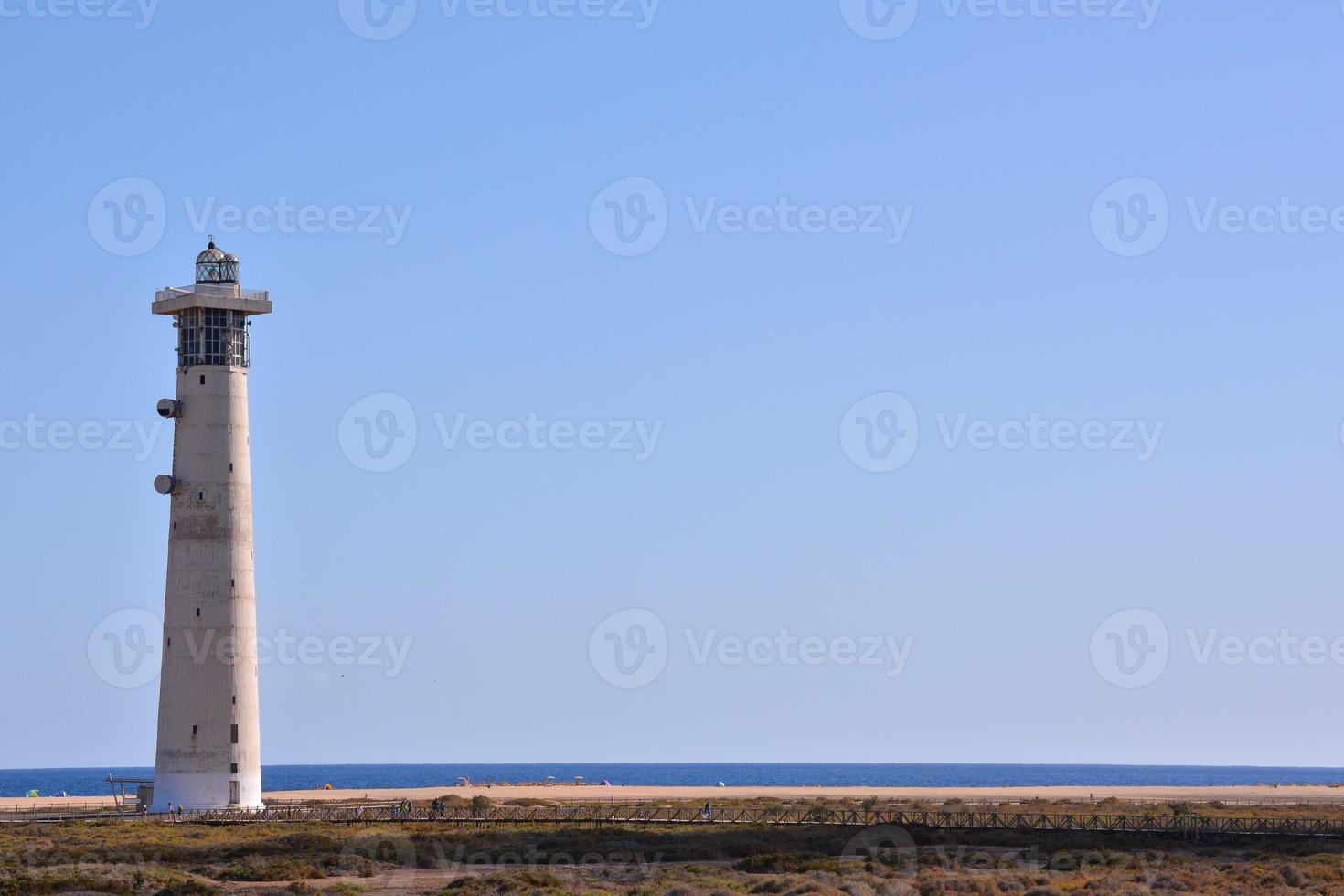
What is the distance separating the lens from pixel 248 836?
63.4 meters

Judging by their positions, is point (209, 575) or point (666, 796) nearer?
point (209, 575)

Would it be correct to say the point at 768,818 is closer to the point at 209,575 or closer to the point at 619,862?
the point at 619,862

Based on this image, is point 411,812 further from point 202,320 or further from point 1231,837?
point 1231,837

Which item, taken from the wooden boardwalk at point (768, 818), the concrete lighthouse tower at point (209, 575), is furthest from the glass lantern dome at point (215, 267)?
the wooden boardwalk at point (768, 818)

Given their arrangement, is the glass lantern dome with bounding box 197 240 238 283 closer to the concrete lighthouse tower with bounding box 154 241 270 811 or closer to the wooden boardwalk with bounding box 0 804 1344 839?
the concrete lighthouse tower with bounding box 154 241 270 811

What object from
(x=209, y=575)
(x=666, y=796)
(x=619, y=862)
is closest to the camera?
(x=619, y=862)

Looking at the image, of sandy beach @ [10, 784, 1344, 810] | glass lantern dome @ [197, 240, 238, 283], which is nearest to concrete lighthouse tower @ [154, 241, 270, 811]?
glass lantern dome @ [197, 240, 238, 283]

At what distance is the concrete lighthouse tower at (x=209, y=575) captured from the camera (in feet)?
231

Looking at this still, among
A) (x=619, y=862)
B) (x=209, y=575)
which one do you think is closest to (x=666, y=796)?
(x=209, y=575)

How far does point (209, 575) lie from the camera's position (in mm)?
70688

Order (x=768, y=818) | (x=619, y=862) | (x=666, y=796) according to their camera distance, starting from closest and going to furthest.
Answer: (x=619, y=862), (x=768, y=818), (x=666, y=796)

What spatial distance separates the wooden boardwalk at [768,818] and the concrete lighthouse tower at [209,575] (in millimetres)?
2034

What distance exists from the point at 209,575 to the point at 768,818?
2386 centimetres

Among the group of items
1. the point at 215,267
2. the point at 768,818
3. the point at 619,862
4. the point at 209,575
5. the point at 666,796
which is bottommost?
the point at 619,862
